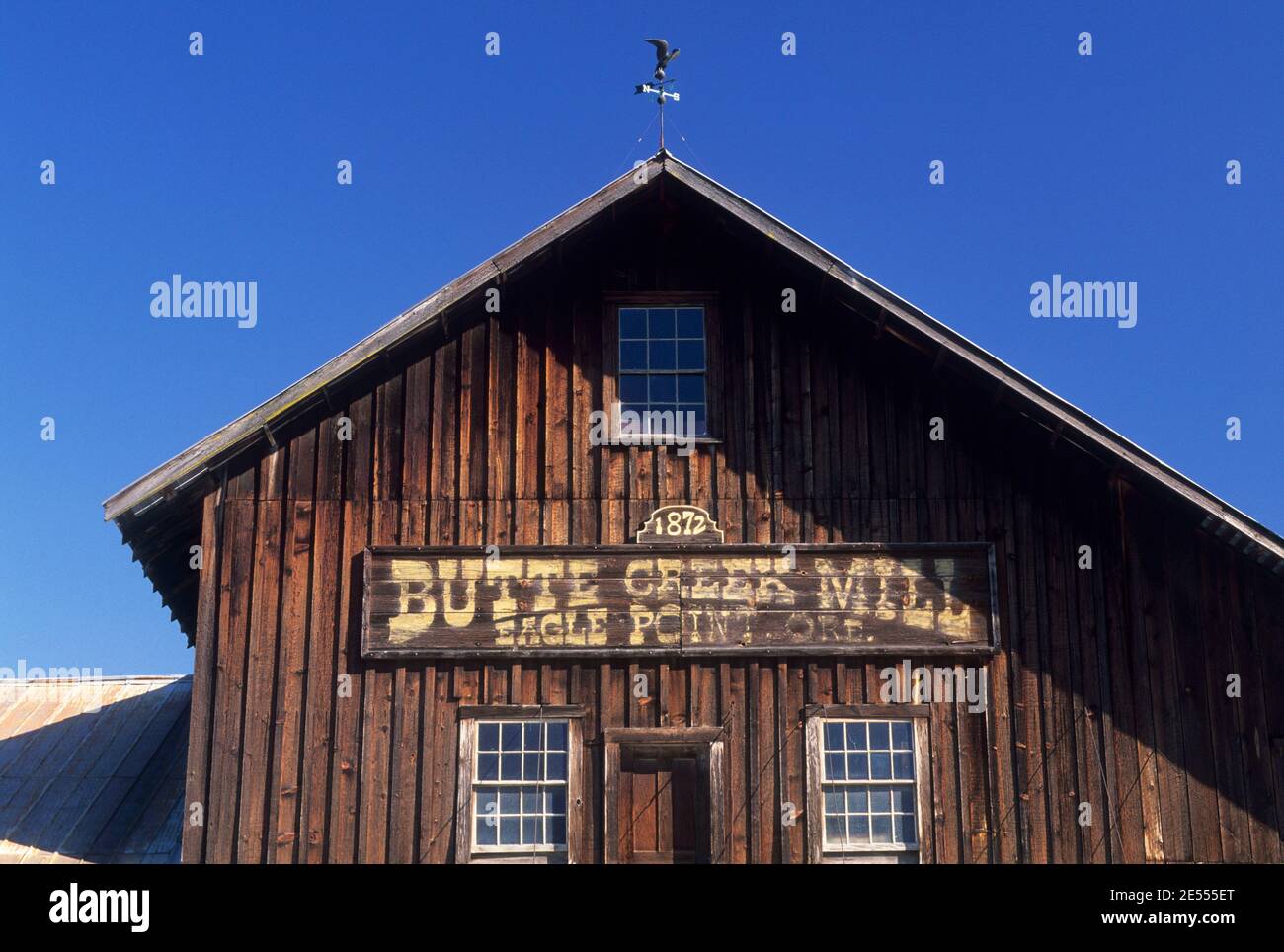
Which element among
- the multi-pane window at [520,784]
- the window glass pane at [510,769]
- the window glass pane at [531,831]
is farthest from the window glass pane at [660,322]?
the window glass pane at [531,831]

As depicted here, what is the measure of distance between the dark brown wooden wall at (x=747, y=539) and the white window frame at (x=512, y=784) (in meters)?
0.14

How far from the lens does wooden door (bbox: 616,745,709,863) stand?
48.1 feet

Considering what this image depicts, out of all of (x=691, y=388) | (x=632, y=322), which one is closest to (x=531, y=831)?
(x=691, y=388)

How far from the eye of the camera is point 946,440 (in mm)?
15672

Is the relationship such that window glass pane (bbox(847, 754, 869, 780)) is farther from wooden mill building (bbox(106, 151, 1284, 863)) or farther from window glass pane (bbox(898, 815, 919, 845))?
window glass pane (bbox(898, 815, 919, 845))

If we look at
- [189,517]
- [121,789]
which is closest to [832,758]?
[189,517]

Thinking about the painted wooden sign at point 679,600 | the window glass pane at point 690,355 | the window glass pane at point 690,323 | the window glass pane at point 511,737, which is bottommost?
the window glass pane at point 511,737

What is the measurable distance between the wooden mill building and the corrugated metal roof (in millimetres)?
2608

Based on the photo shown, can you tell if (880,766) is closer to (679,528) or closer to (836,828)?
(836,828)

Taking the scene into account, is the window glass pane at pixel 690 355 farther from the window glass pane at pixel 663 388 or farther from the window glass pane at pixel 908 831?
the window glass pane at pixel 908 831

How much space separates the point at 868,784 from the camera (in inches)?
580

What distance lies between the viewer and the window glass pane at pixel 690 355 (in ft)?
52.5
